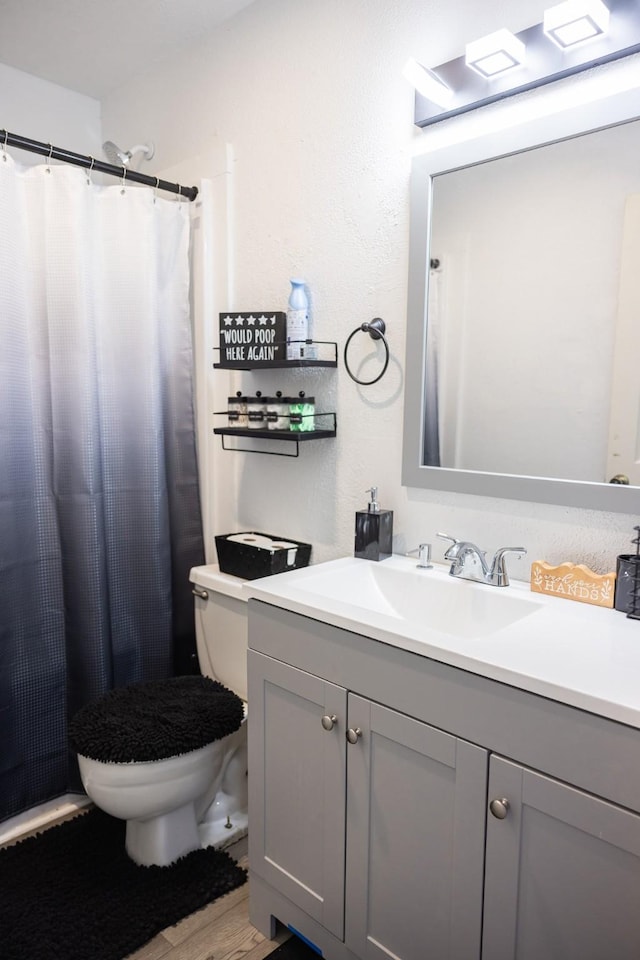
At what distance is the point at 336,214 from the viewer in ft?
5.99

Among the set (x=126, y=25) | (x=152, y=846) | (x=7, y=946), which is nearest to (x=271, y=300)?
(x=126, y=25)

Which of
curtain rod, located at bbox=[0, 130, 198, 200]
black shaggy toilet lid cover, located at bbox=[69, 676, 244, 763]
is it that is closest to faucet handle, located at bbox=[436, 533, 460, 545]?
black shaggy toilet lid cover, located at bbox=[69, 676, 244, 763]

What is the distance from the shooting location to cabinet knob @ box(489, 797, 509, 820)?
1.02m

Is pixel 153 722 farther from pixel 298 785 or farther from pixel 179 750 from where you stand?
pixel 298 785

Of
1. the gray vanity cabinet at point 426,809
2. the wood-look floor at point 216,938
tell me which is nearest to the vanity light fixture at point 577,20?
the gray vanity cabinet at point 426,809

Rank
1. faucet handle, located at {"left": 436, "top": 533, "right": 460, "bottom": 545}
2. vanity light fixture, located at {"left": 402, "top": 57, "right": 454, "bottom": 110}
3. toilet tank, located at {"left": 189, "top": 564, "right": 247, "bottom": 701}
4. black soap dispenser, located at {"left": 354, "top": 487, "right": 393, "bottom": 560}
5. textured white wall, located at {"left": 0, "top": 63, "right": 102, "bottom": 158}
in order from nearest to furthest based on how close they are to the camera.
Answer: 1. vanity light fixture, located at {"left": 402, "top": 57, "right": 454, "bottom": 110}
2. faucet handle, located at {"left": 436, "top": 533, "right": 460, "bottom": 545}
3. black soap dispenser, located at {"left": 354, "top": 487, "right": 393, "bottom": 560}
4. toilet tank, located at {"left": 189, "top": 564, "right": 247, "bottom": 701}
5. textured white wall, located at {"left": 0, "top": 63, "right": 102, "bottom": 158}

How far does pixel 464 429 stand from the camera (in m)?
1.59

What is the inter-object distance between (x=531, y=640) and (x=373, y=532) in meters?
0.63

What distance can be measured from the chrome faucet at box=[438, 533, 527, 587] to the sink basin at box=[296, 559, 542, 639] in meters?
0.02

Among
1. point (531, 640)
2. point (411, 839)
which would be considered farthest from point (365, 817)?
point (531, 640)

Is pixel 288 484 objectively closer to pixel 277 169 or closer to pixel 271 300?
pixel 271 300

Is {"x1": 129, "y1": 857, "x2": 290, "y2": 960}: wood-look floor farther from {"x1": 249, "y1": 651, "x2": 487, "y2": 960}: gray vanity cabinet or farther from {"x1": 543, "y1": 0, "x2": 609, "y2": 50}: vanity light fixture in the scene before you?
{"x1": 543, "y1": 0, "x2": 609, "y2": 50}: vanity light fixture

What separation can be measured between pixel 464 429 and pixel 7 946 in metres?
1.63

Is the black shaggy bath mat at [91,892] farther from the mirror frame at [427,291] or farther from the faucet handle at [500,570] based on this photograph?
the mirror frame at [427,291]
